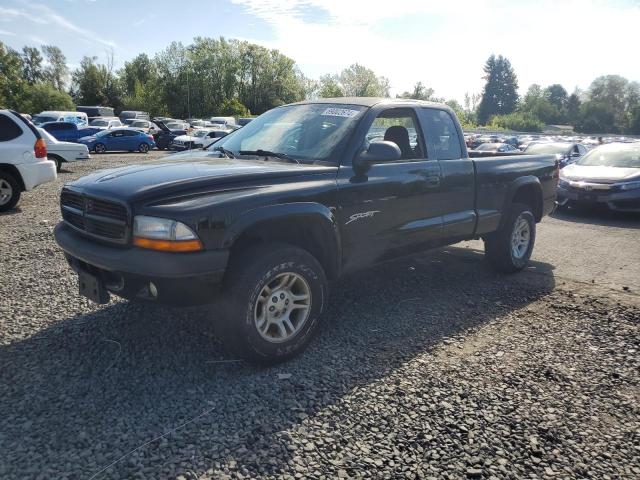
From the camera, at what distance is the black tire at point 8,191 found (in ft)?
29.4

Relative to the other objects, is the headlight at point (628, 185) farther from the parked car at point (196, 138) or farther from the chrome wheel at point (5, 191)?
the parked car at point (196, 138)

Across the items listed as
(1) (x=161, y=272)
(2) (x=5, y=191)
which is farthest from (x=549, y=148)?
(1) (x=161, y=272)

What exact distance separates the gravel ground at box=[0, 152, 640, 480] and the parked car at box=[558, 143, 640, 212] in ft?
18.5

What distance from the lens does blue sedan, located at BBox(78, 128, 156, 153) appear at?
2630 centimetres

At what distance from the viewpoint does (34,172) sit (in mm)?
9203

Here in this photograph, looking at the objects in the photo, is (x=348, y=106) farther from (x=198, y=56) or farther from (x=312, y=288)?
(x=198, y=56)

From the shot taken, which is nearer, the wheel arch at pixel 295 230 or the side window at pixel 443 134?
the wheel arch at pixel 295 230

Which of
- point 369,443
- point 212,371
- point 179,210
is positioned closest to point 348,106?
point 179,210

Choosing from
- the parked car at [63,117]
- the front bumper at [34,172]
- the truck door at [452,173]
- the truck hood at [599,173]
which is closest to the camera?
the truck door at [452,173]

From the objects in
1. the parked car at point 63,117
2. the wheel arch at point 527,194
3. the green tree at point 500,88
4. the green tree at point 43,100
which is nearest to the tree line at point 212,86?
the green tree at point 43,100

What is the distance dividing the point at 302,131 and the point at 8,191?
7.07 m

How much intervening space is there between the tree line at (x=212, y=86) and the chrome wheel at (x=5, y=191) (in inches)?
2587

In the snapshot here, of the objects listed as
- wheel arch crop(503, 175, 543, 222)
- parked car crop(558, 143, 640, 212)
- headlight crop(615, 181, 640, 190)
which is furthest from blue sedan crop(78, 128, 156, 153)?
wheel arch crop(503, 175, 543, 222)

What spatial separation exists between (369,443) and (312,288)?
47.9 inches
